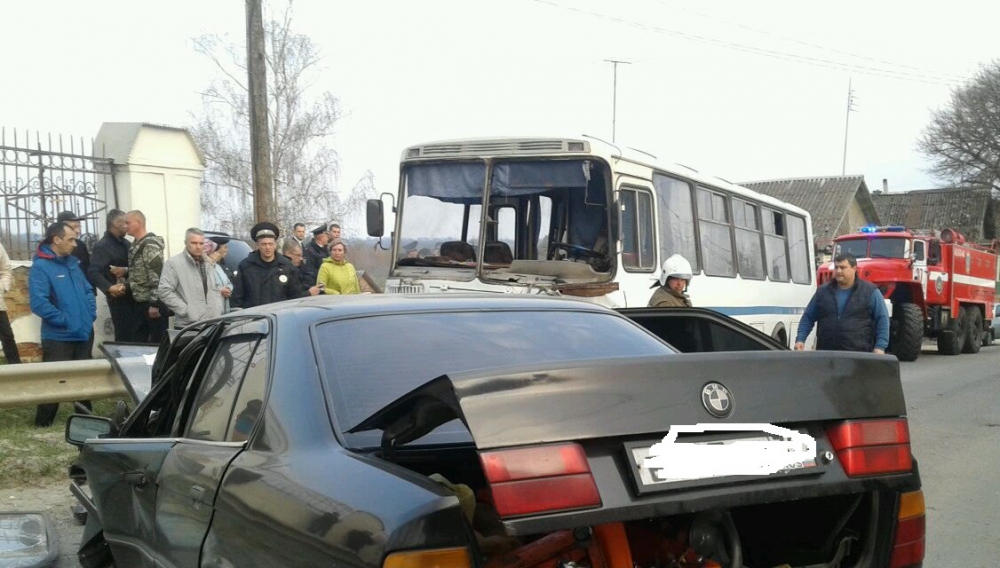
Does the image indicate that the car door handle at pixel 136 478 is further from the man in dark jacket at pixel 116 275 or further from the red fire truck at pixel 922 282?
the red fire truck at pixel 922 282

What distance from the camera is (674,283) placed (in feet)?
26.9

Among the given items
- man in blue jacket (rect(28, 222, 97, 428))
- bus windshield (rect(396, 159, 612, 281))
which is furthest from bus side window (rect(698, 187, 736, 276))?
man in blue jacket (rect(28, 222, 97, 428))

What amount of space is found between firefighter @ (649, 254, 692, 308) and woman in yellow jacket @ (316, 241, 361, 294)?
402cm

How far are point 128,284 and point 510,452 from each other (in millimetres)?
8388

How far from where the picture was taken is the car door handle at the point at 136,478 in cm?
367

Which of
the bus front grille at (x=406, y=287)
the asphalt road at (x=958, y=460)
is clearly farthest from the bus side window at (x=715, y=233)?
the bus front grille at (x=406, y=287)

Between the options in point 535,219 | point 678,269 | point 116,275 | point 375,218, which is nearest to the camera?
point 678,269

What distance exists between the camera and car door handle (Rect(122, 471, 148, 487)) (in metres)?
3.67

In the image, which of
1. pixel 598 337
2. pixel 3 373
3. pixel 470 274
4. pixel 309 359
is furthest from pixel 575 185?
pixel 309 359

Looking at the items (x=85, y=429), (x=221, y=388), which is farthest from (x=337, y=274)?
(x=221, y=388)

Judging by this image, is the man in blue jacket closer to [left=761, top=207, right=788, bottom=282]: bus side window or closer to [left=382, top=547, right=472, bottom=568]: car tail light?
[left=382, top=547, right=472, bottom=568]: car tail light

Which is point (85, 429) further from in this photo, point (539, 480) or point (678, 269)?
point (678, 269)

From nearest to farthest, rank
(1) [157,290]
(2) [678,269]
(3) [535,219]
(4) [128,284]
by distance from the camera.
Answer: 1. (2) [678,269]
2. (1) [157,290]
3. (4) [128,284]
4. (3) [535,219]

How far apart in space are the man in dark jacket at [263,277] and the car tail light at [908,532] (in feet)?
25.3
